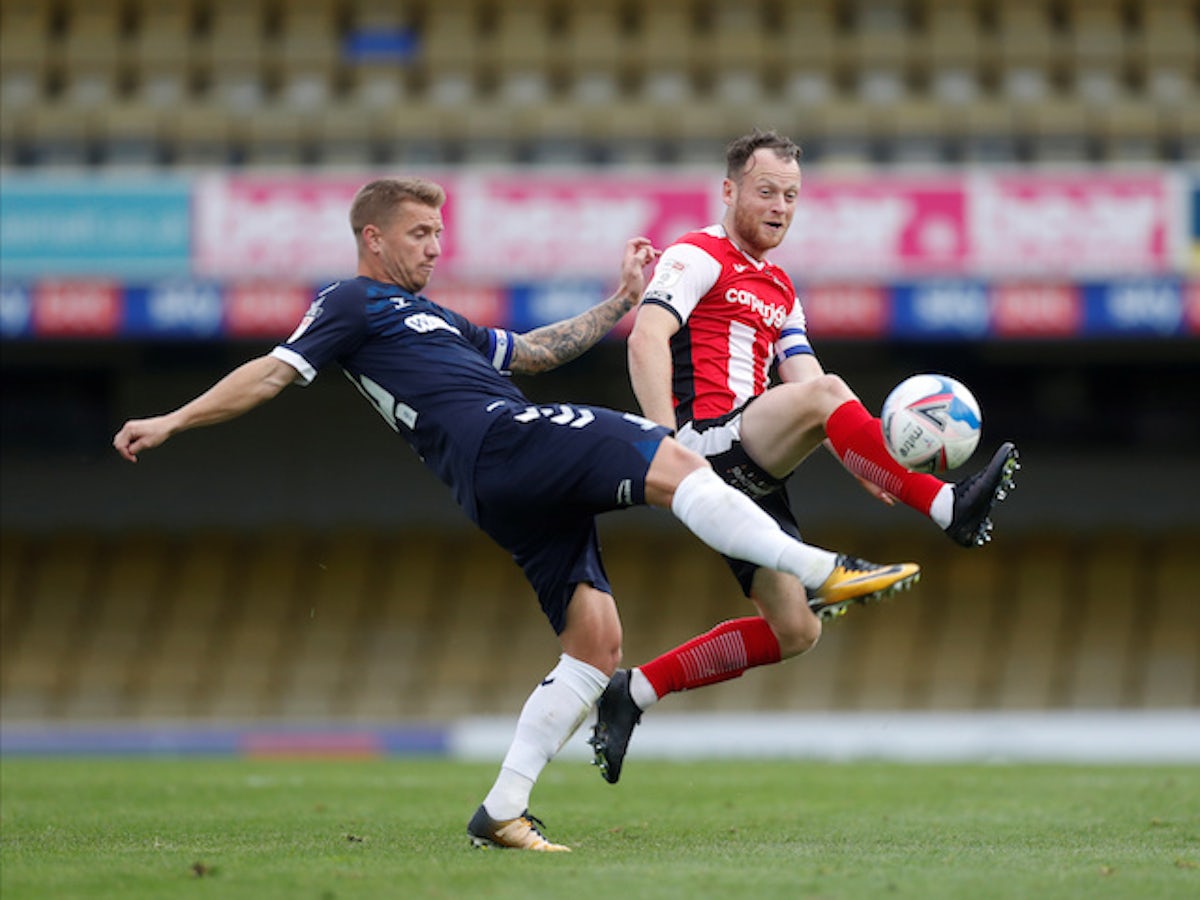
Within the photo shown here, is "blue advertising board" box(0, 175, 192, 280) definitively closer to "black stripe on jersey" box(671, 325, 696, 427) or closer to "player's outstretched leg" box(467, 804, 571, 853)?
"black stripe on jersey" box(671, 325, 696, 427)

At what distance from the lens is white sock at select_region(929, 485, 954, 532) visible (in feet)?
19.0

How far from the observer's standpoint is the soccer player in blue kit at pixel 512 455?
531 centimetres

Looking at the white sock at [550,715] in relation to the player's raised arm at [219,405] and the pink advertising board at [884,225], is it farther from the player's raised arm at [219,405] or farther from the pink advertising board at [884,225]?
the pink advertising board at [884,225]

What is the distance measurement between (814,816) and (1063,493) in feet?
35.3

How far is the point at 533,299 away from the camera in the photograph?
48.5ft

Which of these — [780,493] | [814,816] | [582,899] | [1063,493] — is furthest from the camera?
[1063,493]

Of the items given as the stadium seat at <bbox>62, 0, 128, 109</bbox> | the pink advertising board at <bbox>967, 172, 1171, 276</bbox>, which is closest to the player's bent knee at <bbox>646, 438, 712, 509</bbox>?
the pink advertising board at <bbox>967, 172, 1171, 276</bbox>

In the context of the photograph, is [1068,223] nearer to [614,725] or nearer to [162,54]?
[162,54]

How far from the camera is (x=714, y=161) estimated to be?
17.6m

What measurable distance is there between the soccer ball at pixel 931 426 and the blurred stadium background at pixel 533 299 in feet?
29.5

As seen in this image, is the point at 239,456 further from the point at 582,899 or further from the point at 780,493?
the point at 582,899

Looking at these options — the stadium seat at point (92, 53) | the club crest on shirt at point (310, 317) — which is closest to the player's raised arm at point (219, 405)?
the club crest on shirt at point (310, 317)

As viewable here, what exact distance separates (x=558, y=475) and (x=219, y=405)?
112 cm

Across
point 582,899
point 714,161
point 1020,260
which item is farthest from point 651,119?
point 582,899
